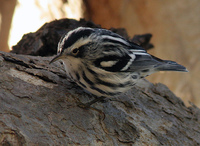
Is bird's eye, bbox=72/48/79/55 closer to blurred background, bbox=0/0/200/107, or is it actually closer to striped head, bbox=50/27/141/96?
striped head, bbox=50/27/141/96

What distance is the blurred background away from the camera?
5.47 meters

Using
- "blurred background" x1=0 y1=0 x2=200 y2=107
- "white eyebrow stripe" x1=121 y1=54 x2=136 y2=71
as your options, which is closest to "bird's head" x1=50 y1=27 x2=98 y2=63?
"white eyebrow stripe" x1=121 y1=54 x2=136 y2=71

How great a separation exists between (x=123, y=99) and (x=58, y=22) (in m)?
1.59

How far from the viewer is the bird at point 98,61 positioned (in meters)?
2.47

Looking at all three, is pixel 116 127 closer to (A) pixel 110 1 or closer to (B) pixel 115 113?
(B) pixel 115 113

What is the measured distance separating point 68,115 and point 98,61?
623 millimetres

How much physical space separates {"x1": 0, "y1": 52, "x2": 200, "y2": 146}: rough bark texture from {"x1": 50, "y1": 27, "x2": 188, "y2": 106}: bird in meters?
0.21

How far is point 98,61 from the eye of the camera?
2592 mm

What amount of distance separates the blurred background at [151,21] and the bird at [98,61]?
3153mm

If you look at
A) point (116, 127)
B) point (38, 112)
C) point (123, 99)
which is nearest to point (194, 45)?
point (123, 99)

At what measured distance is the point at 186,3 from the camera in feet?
19.0

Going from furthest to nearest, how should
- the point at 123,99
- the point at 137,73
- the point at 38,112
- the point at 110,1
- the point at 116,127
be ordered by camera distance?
the point at 110,1, the point at 123,99, the point at 137,73, the point at 116,127, the point at 38,112

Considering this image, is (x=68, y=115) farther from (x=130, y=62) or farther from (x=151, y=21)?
(x=151, y=21)

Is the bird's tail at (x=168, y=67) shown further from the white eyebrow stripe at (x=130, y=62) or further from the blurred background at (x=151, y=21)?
the blurred background at (x=151, y=21)
